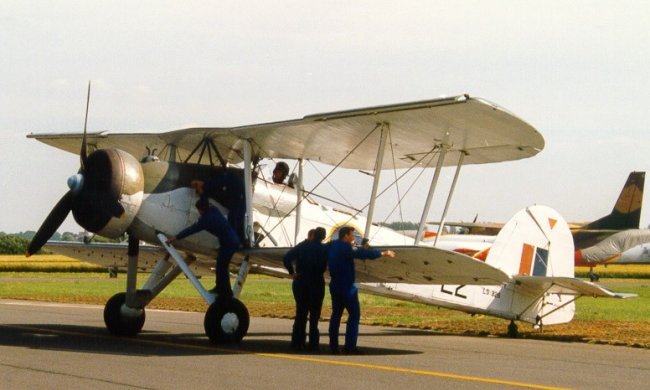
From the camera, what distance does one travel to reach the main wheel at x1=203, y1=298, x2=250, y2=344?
41.3ft

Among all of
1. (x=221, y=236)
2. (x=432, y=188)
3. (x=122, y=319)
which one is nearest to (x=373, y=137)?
(x=432, y=188)

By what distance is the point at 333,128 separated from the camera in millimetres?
Result: 13805

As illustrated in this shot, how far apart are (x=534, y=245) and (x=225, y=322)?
6.75m

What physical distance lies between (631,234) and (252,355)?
2244 inches

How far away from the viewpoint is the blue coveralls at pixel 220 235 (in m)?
12.8

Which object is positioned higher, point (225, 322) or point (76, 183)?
point (76, 183)

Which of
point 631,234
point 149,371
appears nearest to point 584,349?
point 149,371

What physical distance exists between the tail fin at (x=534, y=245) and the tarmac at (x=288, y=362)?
6.10 feet

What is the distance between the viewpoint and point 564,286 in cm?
1597

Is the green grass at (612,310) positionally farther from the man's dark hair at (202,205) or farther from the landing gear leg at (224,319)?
the man's dark hair at (202,205)

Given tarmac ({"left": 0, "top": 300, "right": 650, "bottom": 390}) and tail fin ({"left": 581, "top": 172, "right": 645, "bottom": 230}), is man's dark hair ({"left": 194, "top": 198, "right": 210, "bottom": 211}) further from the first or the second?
tail fin ({"left": 581, "top": 172, "right": 645, "bottom": 230})

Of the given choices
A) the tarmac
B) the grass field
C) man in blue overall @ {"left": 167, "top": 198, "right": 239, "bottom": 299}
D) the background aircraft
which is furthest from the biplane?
the background aircraft

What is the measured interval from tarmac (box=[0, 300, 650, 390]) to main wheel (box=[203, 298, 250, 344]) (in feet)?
0.51

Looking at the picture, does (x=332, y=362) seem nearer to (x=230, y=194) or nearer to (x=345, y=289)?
(x=345, y=289)
